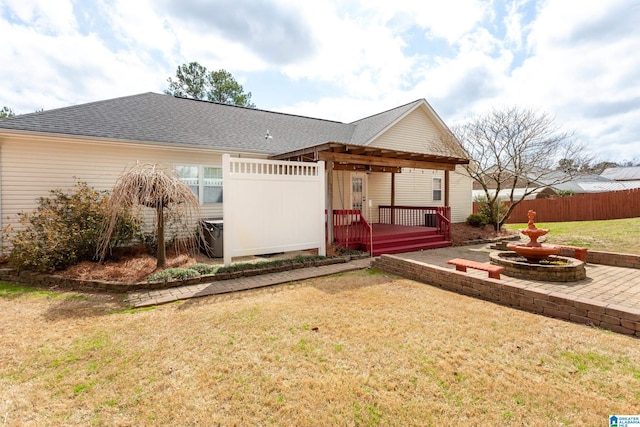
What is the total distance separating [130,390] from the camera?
2674mm

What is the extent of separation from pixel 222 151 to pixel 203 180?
124 centimetres

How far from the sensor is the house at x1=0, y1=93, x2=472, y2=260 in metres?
8.17

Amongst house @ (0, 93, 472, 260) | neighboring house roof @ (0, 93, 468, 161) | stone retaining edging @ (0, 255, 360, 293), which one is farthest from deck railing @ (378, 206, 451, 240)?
stone retaining edging @ (0, 255, 360, 293)

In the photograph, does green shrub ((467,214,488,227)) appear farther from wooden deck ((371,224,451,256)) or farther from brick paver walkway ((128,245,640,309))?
brick paver walkway ((128,245,640,309))

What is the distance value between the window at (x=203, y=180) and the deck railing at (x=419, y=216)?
748cm

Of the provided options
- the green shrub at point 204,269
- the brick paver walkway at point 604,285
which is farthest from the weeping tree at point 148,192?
the brick paver walkway at point 604,285

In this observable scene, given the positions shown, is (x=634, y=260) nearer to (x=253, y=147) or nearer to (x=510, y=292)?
(x=510, y=292)

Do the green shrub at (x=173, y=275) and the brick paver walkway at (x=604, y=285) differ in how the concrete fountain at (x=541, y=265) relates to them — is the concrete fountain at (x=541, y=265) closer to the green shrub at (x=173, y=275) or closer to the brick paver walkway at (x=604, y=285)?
the brick paver walkway at (x=604, y=285)

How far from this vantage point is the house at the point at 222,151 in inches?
322

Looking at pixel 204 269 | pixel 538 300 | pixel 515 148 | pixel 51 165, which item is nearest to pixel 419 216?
pixel 515 148

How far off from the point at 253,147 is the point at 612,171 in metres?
59.0

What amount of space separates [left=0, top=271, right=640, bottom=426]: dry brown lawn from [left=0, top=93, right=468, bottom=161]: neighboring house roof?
6.14m

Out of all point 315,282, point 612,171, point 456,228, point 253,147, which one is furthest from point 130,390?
point 612,171

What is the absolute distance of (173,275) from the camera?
611 cm
